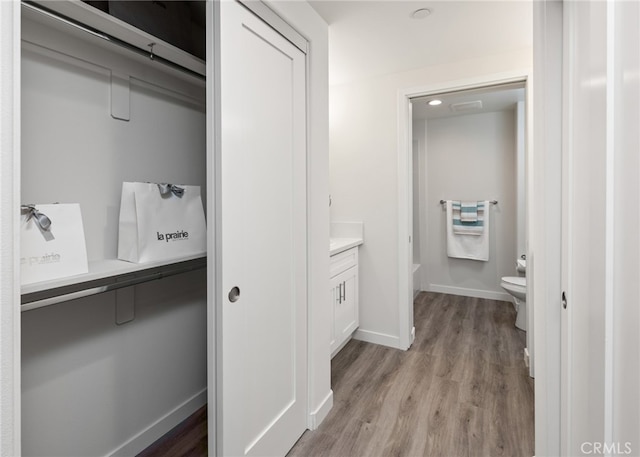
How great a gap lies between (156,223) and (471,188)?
3936 mm

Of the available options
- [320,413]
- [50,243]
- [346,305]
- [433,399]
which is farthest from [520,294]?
[50,243]

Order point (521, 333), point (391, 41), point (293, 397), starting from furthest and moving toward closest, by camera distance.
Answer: point (521, 333) → point (391, 41) → point (293, 397)

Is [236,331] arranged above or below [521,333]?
above

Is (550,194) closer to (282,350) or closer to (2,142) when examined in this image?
(282,350)

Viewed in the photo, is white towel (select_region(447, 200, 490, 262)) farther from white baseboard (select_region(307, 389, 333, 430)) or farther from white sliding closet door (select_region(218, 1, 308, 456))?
white sliding closet door (select_region(218, 1, 308, 456))

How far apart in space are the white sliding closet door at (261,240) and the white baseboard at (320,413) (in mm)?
59

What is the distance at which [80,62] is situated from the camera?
1.29 meters

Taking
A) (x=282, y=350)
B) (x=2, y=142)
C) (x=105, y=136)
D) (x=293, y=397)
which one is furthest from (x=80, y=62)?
(x=293, y=397)

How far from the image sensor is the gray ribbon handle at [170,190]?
1388mm

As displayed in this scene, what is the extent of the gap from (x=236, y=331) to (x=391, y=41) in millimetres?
2049

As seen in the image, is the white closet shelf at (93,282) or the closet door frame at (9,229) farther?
the white closet shelf at (93,282)

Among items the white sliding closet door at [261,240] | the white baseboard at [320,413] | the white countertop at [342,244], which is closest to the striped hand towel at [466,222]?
the white countertop at [342,244]

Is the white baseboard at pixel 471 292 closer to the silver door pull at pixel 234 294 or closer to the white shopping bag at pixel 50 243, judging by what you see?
the silver door pull at pixel 234 294

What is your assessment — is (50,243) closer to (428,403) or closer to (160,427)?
(160,427)
